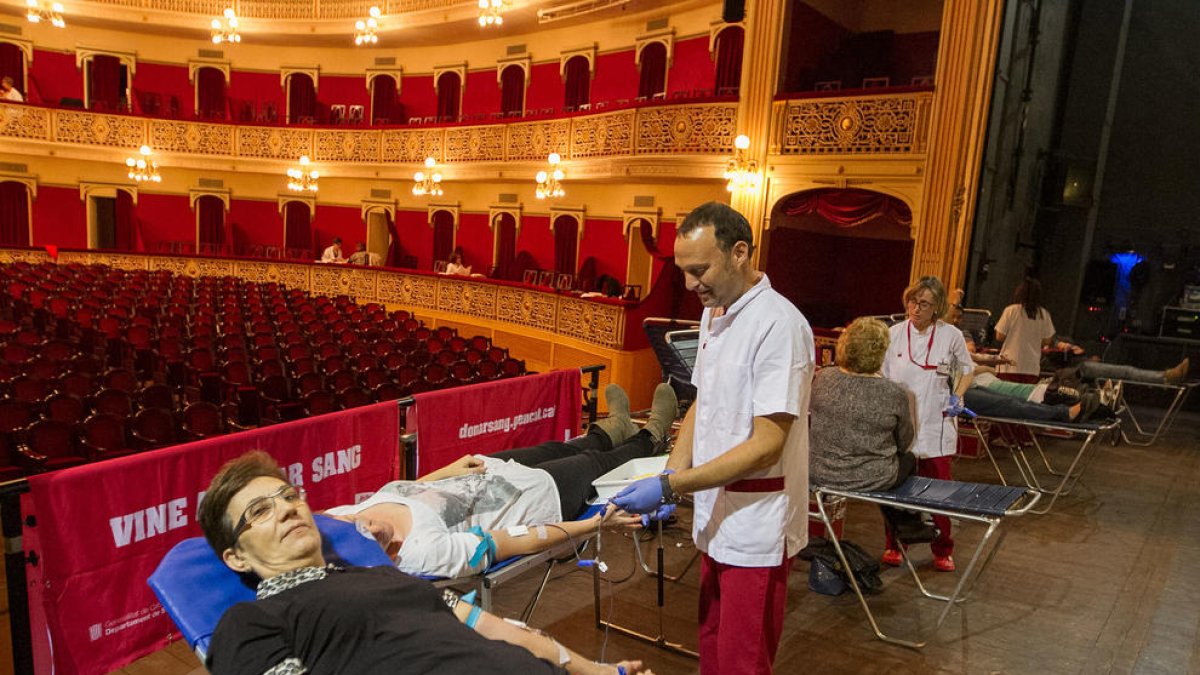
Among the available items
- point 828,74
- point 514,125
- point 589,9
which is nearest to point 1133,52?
point 828,74

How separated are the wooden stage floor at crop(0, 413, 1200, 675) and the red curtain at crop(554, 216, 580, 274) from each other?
1095 centimetres

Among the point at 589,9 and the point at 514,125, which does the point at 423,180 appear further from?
the point at 589,9

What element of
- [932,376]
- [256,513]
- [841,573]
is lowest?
[841,573]

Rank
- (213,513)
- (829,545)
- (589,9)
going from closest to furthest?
(213,513) → (829,545) → (589,9)

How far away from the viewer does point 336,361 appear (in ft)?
23.9

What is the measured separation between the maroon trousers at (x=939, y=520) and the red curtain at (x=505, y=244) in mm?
13097

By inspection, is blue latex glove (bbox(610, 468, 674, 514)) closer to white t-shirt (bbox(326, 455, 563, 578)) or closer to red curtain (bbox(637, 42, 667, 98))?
white t-shirt (bbox(326, 455, 563, 578))

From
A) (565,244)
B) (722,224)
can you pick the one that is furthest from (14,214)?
(722,224)

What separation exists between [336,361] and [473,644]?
6.11 metres

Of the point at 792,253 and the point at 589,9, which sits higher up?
the point at 589,9

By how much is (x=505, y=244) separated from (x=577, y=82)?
4.13 m

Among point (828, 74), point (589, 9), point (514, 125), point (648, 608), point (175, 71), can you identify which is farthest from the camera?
point (175, 71)

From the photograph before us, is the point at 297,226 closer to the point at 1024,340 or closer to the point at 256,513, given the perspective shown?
the point at 1024,340

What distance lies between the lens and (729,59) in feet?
40.7
